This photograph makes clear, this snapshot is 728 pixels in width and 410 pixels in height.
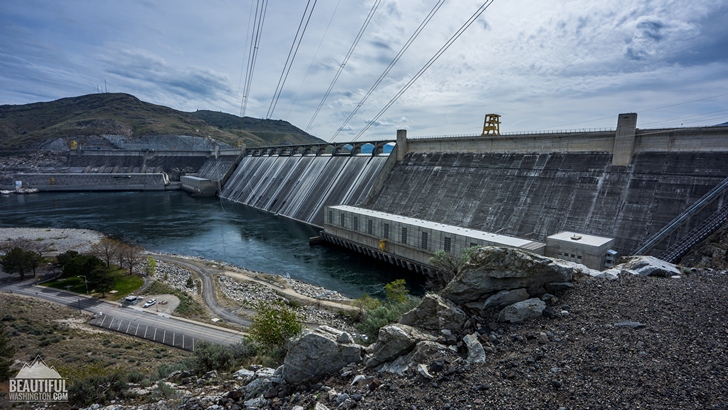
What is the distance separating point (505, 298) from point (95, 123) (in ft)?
455

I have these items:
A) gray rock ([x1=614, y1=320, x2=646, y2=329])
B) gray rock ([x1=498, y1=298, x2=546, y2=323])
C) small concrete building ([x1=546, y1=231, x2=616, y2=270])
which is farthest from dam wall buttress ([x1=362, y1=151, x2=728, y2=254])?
gray rock ([x1=498, y1=298, x2=546, y2=323])

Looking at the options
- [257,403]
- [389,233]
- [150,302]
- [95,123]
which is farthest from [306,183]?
[95,123]

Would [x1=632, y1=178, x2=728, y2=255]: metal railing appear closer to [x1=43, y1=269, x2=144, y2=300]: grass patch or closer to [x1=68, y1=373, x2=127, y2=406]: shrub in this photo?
[x1=68, y1=373, x2=127, y2=406]: shrub

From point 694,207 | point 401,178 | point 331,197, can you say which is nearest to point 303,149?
point 331,197

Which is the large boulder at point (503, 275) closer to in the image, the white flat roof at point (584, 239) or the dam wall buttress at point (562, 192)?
the white flat roof at point (584, 239)

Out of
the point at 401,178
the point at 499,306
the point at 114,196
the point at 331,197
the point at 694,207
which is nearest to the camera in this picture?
the point at 499,306

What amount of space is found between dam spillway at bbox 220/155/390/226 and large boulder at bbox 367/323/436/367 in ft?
103

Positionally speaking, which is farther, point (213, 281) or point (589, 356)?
point (213, 281)

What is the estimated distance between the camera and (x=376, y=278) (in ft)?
85.6

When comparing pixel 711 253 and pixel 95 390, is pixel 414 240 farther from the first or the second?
pixel 95 390

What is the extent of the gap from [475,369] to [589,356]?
1760 millimetres

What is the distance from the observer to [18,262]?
2381 centimetres

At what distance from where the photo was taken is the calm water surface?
89.9 ft

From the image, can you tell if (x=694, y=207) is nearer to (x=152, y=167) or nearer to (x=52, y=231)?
(x=52, y=231)
